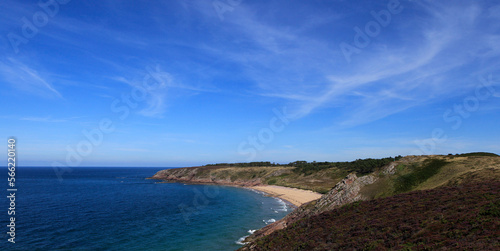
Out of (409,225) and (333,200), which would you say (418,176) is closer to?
(333,200)

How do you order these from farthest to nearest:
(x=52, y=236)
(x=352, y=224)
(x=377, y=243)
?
(x=52, y=236), (x=352, y=224), (x=377, y=243)

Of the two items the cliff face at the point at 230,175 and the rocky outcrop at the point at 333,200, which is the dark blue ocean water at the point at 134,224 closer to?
the rocky outcrop at the point at 333,200

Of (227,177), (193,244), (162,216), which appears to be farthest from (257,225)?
(227,177)

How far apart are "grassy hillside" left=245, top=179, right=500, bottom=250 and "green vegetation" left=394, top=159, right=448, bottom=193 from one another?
9072 mm

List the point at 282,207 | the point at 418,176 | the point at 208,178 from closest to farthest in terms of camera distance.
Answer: the point at 418,176
the point at 282,207
the point at 208,178

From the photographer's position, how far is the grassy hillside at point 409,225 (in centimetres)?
1867

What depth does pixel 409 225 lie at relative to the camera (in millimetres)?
23156

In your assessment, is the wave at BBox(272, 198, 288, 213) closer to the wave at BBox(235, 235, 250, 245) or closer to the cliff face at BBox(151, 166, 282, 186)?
the wave at BBox(235, 235, 250, 245)

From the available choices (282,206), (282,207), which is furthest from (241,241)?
(282,206)

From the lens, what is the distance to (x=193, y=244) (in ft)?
136

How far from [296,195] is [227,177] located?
7823 cm

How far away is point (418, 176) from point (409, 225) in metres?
28.8

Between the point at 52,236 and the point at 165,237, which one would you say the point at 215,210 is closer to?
the point at 165,237

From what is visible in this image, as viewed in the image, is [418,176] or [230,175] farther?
[230,175]
